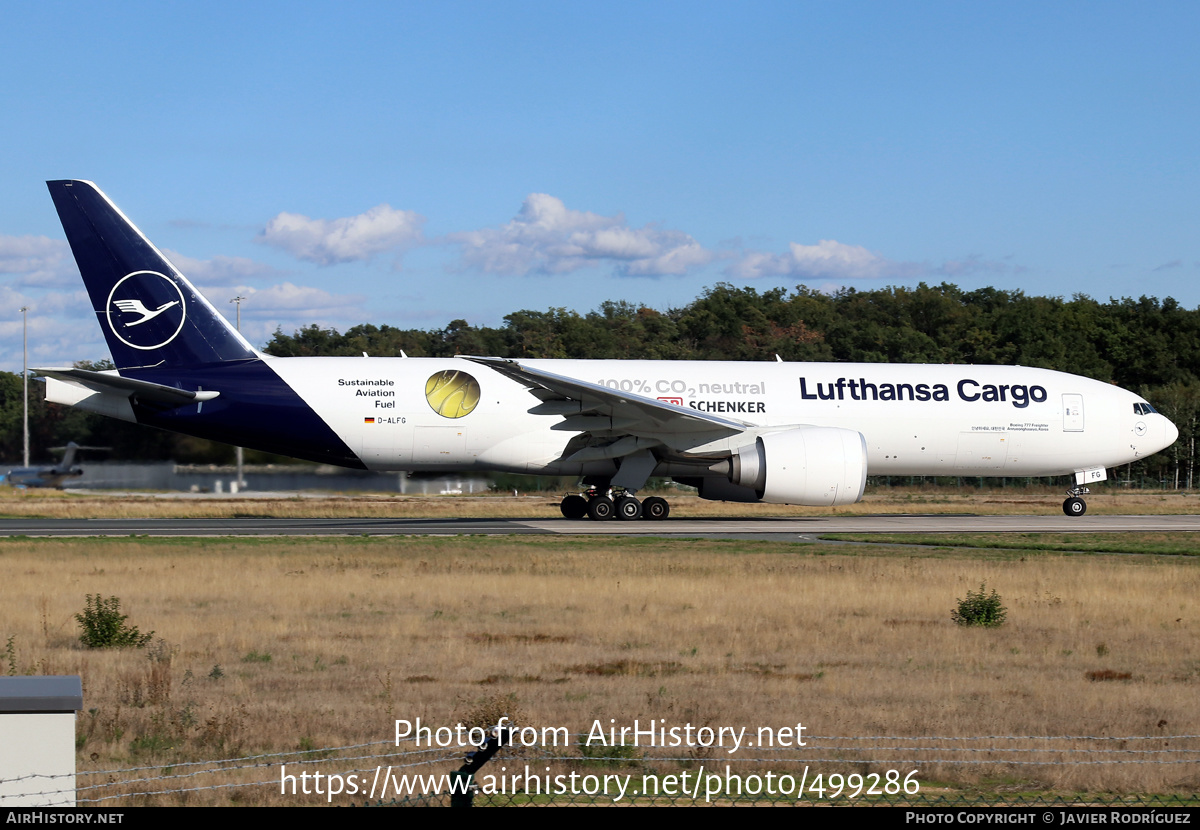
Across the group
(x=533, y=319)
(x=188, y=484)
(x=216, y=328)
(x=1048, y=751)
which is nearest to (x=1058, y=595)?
(x=1048, y=751)

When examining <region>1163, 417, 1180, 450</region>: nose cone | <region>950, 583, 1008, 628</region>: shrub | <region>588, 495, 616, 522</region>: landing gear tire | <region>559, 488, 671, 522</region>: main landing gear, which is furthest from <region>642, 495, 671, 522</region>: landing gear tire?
<region>950, 583, 1008, 628</region>: shrub

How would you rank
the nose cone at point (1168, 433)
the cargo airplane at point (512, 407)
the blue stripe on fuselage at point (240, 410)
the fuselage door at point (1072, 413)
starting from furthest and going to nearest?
the nose cone at point (1168, 433)
the fuselage door at point (1072, 413)
the blue stripe on fuselage at point (240, 410)
the cargo airplane at point (512, 407)

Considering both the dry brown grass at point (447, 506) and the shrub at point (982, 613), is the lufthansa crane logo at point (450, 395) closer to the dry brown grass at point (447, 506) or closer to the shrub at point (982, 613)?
the dry brown grass at point (447, 506)

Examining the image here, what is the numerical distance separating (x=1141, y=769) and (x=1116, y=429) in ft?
75.0

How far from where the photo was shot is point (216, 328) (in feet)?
81.0

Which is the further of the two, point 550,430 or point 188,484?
point 188,484

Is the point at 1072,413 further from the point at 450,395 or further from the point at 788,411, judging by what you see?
the point at 450,395

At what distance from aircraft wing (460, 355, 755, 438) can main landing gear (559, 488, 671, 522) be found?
1732 millimetres

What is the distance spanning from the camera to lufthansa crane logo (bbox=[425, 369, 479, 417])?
24.6 meters

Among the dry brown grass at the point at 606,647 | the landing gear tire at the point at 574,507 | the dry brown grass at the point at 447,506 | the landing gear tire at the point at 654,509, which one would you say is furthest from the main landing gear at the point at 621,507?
the dry brown grass at the point at 606,647

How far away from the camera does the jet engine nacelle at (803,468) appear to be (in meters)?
23.0

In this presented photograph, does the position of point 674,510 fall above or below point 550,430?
below

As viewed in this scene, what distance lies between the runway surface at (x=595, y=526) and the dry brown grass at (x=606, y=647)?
4334 mm

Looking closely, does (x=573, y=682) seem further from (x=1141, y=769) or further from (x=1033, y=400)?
(x=1033, y=400)
